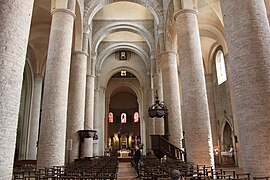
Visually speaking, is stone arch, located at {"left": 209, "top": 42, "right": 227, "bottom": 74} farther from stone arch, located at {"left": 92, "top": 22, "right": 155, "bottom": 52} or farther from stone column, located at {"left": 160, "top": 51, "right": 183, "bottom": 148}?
stone column, located at {"left": 160, "top": 51, "right": 183, "bottom": 148}

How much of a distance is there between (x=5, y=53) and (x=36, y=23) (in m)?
13.3

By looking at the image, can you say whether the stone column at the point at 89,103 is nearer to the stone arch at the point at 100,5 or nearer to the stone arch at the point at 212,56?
the stone arch at the point at 100,5

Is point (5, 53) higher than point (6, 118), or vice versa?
point (5, 53)

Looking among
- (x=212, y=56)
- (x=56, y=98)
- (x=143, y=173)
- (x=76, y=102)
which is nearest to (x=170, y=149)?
(x=143, y=173)

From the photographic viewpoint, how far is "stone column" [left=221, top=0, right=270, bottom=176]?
202 inches

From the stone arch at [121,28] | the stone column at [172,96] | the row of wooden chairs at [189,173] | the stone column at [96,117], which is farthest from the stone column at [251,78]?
the stone column at [96,117]

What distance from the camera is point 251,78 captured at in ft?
18.0

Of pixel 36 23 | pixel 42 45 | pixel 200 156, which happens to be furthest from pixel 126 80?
pixel 200 156

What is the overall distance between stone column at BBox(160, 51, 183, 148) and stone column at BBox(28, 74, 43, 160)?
35.0 ft

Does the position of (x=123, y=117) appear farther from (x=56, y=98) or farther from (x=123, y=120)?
(x=56, y=98)

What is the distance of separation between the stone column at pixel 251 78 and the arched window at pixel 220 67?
45.7 feet

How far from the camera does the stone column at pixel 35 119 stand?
18.0m

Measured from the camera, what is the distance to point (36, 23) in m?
16.5

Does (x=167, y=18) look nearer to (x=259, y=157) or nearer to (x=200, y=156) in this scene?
(x=200, y=156)
